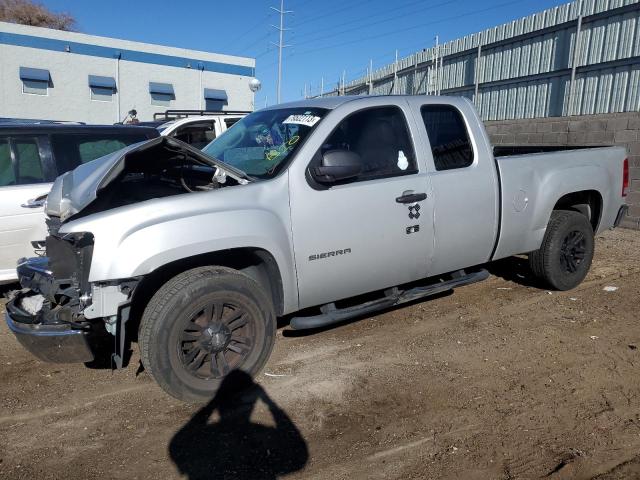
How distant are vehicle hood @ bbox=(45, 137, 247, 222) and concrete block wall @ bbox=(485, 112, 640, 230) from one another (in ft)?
25.2

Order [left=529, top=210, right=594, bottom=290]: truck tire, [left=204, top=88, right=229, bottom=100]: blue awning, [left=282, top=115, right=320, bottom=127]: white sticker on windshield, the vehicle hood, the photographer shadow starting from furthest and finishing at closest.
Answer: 1. [left=204, top=88, right=229, bottom=100]: blue awning
2. [left=529, top=210, right=594, bottom=290]: truck tire
3. [left=282, top=115, right=320, bottom=127]: white sticker on windshield
4. the vehicle hood
5. the photographer shadow

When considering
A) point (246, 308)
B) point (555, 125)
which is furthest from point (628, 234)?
point (246, 308)

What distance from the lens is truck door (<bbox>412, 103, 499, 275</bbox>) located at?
429 cm

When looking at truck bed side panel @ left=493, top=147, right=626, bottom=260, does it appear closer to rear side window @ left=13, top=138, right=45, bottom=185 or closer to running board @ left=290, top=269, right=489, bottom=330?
running board @ left=290, top=269, right=489, bottom=330

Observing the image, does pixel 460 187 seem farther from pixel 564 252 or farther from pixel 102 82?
pixel 102 82

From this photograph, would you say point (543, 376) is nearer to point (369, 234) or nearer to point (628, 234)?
point (369, 234)

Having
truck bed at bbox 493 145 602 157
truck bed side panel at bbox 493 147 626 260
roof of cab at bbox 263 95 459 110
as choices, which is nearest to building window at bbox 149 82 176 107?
truck bed at bbox 493 145 602 157

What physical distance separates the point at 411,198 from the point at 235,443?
2.17 meters

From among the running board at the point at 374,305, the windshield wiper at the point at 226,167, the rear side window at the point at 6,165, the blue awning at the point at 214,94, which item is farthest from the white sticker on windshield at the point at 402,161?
the blue awning at the point at 214,94

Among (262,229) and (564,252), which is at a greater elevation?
(262,229)

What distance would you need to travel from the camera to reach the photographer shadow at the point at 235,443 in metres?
2.75

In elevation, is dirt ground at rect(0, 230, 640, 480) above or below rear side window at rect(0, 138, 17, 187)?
below

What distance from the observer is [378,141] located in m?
4.13

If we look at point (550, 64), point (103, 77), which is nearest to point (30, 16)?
point (103, 77)
